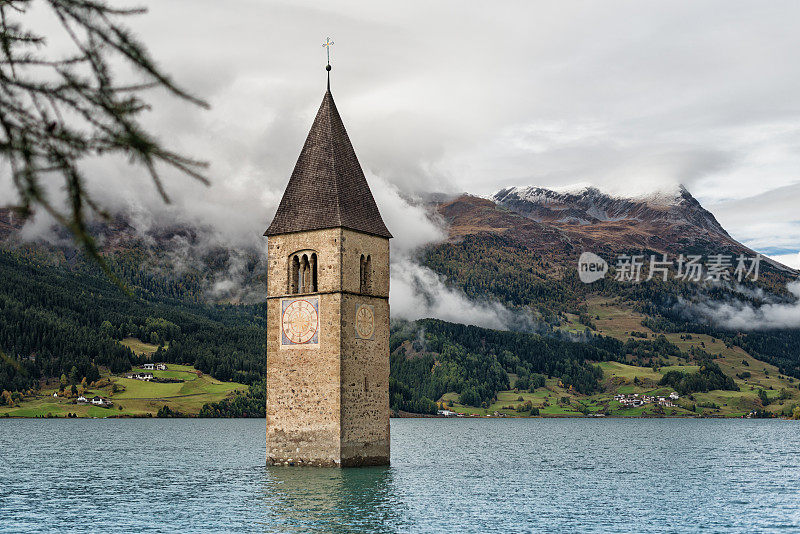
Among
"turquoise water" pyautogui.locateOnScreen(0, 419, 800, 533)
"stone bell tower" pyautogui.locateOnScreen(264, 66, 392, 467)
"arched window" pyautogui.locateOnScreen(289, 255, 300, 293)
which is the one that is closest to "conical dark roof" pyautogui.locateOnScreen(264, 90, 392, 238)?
"stone bell tower" pyautogui.locateOnScreen(264, 66, 392, 467)

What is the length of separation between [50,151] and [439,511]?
1294 inches

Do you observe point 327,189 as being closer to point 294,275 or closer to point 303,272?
point 303,272

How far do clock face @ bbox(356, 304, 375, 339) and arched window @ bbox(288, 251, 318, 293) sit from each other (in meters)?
2.79

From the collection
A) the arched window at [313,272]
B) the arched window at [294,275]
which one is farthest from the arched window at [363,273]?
the arched window at [294,275]

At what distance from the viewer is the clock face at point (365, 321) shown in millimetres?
45656

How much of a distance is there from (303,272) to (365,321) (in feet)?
15.7

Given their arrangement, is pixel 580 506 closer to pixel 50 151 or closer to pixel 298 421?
pixel 298 421

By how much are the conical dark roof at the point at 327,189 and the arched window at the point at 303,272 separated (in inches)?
59.7

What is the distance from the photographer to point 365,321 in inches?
1818

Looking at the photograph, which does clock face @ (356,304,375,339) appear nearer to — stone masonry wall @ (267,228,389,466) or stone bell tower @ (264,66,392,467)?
stone bell tower @ (264,66,392,467)

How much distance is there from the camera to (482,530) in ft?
106

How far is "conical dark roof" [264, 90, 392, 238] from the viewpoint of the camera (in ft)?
154

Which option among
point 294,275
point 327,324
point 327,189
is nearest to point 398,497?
point 327,324

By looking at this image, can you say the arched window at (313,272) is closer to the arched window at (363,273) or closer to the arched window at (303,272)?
the arched window at (303,272)
